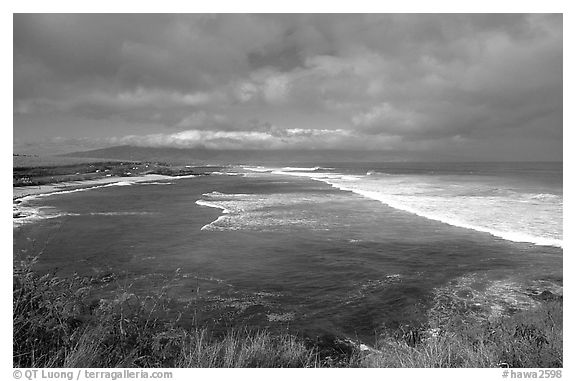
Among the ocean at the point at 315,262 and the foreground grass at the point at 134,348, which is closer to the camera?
the foreground grass at the point at 134,348

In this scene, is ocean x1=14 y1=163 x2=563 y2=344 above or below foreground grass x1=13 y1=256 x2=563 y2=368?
below

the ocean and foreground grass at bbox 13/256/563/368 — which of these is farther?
the ocean

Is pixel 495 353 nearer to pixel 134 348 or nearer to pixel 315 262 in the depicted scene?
pixel 134 348

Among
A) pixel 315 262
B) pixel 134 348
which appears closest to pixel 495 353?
pixel 134 348

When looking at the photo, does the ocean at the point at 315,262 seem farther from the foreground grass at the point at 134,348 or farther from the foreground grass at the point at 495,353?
the foreground grass at the point at 134,348

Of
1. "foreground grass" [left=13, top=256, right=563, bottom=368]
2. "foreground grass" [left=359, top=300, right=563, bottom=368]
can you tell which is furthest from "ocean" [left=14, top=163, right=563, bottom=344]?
"foreground grass" [left=13, top=256, right=563, bottom=368]

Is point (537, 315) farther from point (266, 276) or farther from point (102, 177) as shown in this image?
point (102, 177)

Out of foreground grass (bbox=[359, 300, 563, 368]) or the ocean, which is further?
the ocean

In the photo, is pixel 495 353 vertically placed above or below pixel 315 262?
above

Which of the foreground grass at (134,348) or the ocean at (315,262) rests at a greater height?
the foreground grass at (134,348)

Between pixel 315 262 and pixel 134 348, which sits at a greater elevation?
pixel 134 348

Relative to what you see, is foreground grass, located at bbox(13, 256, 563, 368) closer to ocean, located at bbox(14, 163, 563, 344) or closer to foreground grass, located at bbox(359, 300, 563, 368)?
foreground grass, located at bbox(359, 300, 563, 368)

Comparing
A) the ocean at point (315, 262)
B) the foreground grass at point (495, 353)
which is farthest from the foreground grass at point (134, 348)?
the ocean at point (315, 262)

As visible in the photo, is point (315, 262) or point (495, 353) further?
point (315, 262)
